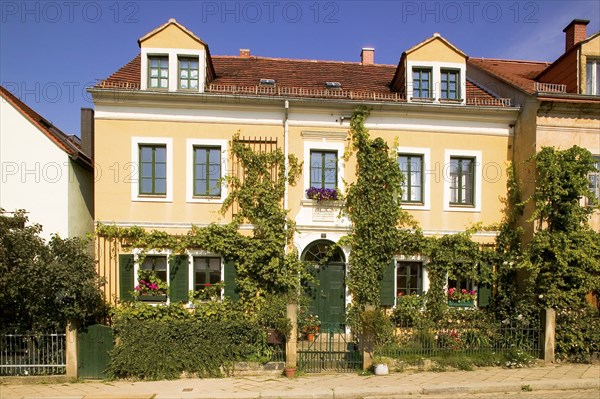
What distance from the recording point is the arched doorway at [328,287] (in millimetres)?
11586

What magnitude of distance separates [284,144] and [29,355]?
28.1 ft

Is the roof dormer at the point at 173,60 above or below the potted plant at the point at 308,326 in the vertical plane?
above

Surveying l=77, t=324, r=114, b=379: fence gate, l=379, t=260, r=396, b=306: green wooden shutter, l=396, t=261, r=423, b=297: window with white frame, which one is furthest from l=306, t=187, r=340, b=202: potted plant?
l=77, t=324, r=114, b=379: fence gate

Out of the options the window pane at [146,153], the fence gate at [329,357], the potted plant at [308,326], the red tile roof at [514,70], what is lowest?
→ the fence gate at [329,357]

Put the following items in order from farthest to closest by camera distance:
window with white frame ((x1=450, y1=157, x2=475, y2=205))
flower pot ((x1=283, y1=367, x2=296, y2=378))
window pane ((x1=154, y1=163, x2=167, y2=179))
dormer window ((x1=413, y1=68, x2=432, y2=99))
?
dormer window ((x1=413, y1=68, x2=432, y2=99)) → window with white frame ((x1=450, y1=157, x2=475, y2=205)) → window pane ((x1=154, y1=163, x2=167, y2=179)) → flower pot ((x1=283, y1=367, x2=296, y2=378))

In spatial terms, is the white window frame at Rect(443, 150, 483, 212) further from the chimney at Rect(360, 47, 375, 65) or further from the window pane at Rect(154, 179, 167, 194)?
the window pane at Rect(154, 179, 167, 194)

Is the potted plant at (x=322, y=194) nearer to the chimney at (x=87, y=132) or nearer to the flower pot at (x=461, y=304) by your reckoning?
the flower pot at (x=461, y=304)

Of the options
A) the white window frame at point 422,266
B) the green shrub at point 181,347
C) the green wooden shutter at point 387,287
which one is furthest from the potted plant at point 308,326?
the white window frame at point 422,266

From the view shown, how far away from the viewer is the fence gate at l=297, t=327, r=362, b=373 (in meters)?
9.22

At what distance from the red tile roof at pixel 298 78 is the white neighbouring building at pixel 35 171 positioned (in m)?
2.36

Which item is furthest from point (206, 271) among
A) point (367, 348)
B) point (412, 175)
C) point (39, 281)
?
point (412, 175)

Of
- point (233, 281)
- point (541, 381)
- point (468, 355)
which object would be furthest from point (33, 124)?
point (541, 381)

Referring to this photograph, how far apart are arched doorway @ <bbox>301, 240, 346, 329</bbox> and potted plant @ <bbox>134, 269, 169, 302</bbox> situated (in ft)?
14.2

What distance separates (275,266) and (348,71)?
341 inches
